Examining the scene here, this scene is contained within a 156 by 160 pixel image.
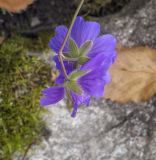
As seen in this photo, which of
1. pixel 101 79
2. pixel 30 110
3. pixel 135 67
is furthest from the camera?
pixel 135 67

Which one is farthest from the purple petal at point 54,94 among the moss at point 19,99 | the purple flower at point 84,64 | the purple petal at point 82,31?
the moss at point 19,99

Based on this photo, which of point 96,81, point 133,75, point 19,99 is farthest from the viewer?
point 133,75

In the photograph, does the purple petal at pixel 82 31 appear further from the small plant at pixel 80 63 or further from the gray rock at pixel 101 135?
the gray rock at pixel 101 135

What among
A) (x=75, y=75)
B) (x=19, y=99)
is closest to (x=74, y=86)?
(x=75, y=75)

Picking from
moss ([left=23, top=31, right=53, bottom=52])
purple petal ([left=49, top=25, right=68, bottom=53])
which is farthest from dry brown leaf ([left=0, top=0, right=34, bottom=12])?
purple petal ([left=49, top=25, right=68, bottom=53])

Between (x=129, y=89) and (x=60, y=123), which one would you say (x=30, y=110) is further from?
(x=129, y=89)

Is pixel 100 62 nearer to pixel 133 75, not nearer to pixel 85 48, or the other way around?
pixel 85 48

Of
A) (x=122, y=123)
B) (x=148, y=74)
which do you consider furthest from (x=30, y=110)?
(x=148, y=74)

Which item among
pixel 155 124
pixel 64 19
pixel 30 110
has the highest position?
pixel 64 19
